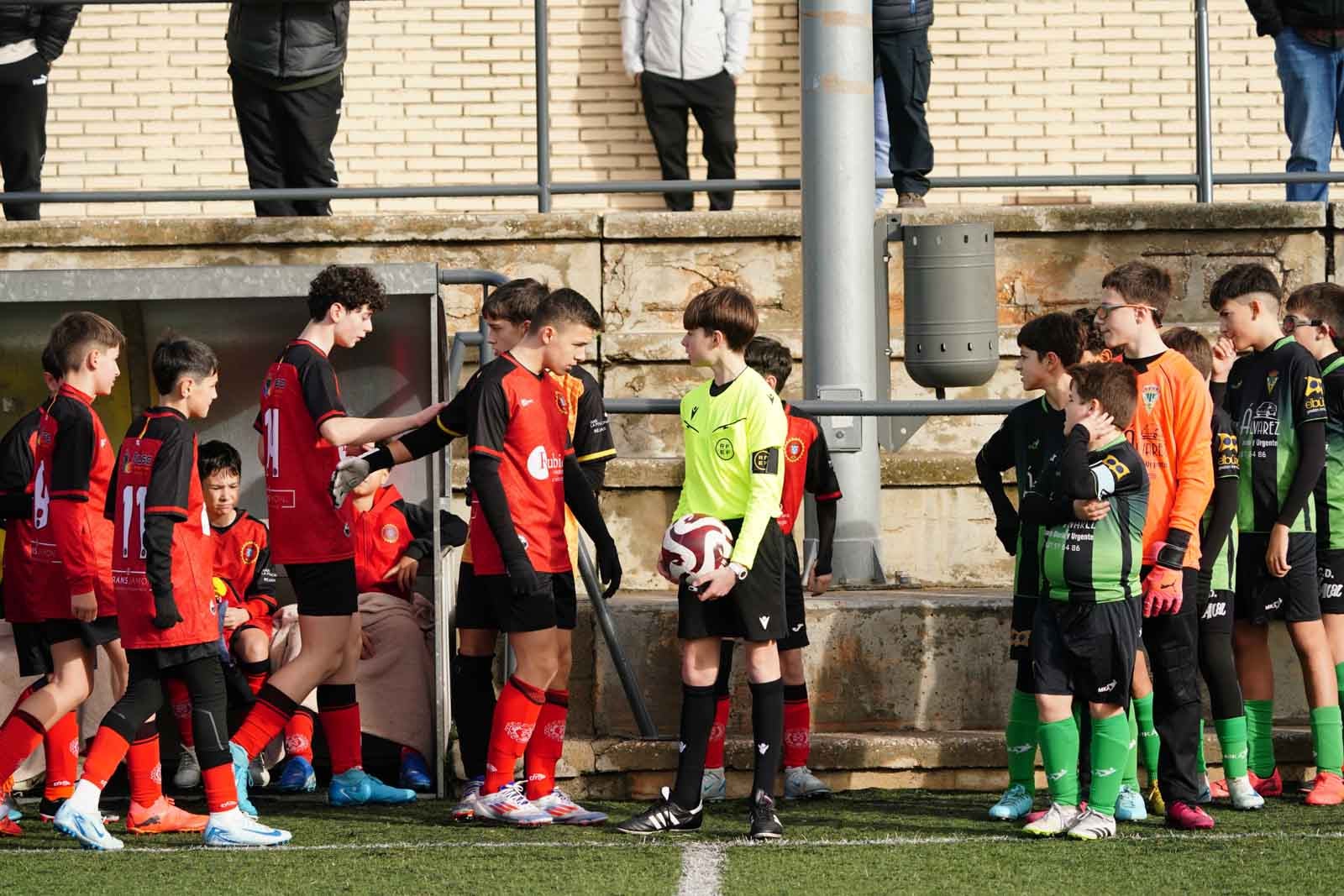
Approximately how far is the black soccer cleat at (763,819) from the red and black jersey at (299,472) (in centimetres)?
173

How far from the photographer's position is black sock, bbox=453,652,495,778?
270 inches

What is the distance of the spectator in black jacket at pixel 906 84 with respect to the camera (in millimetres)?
10180

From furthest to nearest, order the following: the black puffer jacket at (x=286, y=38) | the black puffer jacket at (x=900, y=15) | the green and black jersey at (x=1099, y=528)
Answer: the black puffer jacket at (x=900, y=15) < the black puffer jacket at (x=286, y=38) < the green and black jersey at (x=1099, y=528)

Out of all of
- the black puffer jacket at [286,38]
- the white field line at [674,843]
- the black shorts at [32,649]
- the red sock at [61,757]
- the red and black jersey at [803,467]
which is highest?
the black puffer jacket at [286,38]

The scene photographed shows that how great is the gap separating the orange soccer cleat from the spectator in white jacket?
17.6 feet

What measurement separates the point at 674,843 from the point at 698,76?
19.4ft

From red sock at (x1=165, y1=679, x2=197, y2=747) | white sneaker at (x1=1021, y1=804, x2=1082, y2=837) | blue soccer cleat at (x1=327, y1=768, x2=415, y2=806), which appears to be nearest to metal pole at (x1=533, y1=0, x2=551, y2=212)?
red sock at (x1=165, y1=679, x2=197, y2=747)

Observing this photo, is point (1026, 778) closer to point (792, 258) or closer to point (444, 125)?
point (792, 258)

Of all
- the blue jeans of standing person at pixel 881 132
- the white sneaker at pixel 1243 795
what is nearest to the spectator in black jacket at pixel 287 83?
the blue jeans of standing person at pixel 881 132

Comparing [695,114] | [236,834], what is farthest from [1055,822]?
[695,114]

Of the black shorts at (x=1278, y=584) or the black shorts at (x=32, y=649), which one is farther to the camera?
the black shorts at (x=32, y=649)

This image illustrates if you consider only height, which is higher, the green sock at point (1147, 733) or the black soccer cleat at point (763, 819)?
the green sock at point (1147, 733)

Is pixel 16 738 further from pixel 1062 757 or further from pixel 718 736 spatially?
pixel 1062 757

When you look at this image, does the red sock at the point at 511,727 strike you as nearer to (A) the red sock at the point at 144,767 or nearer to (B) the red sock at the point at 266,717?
(B) the red sock at the point at 266,717
